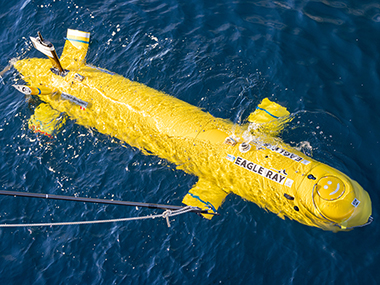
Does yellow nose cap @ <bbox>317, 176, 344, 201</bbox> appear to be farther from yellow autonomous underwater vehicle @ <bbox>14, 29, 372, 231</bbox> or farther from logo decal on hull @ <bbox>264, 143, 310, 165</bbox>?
logo decal on hull @ <bbox>264, 143, 310, 165</bbox>

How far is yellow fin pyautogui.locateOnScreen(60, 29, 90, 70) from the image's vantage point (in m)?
9.52

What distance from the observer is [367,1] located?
384 inches

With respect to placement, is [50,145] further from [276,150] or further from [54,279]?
[276,150]

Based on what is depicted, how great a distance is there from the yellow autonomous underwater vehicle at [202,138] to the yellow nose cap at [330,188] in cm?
2

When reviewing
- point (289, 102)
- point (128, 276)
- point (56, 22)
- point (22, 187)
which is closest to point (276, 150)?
point (289, 102)

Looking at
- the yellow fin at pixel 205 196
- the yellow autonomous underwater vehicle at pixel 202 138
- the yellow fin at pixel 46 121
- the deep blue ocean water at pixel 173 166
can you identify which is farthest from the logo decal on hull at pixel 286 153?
the yellow fin at pixel 46 121

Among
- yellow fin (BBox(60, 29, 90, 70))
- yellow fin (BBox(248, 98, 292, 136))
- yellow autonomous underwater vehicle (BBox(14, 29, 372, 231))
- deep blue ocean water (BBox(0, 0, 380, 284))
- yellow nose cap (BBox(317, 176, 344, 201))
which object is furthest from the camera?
yellow fin (BBox(60, 29, 90, 70))

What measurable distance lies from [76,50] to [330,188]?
23.8ft

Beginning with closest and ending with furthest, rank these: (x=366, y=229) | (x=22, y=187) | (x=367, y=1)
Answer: (x=366, y=229) → (x=22, y=187) → (x=367, y=1)

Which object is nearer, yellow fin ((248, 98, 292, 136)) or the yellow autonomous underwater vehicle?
the yellow autonomous underwater vehicle

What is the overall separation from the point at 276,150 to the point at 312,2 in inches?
205

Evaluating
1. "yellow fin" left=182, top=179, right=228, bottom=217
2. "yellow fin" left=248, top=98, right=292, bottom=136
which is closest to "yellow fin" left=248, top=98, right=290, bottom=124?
"yellow fin" left=248, top=98, right=292, bottom=136

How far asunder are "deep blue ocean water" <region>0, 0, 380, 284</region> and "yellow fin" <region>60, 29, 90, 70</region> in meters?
0.72

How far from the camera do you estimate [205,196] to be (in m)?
7.62
